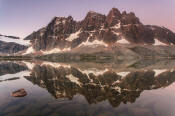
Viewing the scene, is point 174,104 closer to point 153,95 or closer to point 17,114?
point 153,95

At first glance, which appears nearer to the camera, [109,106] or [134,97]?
[109,106]

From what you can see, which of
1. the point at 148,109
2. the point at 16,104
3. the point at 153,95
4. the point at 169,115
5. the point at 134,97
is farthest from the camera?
the point at 153,95

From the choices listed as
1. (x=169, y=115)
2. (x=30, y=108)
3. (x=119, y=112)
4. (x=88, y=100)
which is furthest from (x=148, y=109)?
(x=30, y=108)

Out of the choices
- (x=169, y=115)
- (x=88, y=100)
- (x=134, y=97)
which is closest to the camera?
(x=169, y=115)

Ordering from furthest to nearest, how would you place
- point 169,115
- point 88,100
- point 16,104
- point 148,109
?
point 88,100, point 16,104, point 148,109, point 169,115

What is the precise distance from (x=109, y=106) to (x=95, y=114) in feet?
12.9

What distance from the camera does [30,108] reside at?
80.1ft

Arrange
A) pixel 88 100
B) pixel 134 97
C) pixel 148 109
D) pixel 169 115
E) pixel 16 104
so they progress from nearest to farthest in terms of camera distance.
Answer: pixel 169 115 → pixel 148 109 → pixel 16 104 → pixel 88 100 → pixel 134 97

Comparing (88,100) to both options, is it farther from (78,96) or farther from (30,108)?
(30,108)

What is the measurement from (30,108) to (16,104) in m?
3.50

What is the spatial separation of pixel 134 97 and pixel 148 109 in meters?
6.54

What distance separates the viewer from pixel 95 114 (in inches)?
875

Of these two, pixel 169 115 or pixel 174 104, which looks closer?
pixel 169 115

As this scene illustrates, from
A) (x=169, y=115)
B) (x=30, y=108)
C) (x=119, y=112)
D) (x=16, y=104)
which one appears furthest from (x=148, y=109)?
(x=16, y=104)
